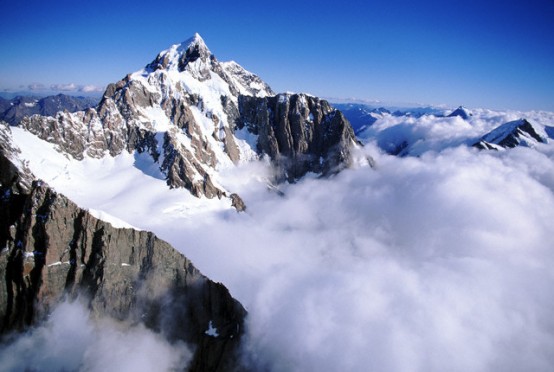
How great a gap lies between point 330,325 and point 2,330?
132 metres

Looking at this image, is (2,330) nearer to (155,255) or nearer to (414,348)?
(155,255)

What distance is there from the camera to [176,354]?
107 metres

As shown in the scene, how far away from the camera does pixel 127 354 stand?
319 feet

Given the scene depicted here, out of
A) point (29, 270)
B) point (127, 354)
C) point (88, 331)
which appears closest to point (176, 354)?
point (127, 354)

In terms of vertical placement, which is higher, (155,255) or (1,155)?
(1,155)

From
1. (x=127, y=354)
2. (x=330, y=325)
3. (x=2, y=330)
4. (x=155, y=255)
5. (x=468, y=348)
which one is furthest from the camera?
(x=468, y=348)

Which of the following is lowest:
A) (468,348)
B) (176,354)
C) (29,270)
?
(468,348)

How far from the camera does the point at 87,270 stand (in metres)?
96.9

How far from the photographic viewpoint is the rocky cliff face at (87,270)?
92312mm

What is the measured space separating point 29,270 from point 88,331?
23630 mm

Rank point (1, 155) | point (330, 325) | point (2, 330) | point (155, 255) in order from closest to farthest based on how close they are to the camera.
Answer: point (2, 330)
point (155, 255)
point (1, 155)
point (330, 325)

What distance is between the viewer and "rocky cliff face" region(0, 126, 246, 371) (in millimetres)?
92312

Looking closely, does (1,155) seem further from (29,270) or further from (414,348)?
(414,348)

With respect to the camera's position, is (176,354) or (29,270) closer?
(29,270)
